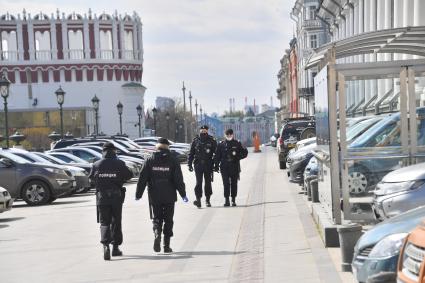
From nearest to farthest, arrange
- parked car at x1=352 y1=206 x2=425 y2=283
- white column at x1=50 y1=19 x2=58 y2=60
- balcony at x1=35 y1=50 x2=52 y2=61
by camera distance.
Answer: parked car at x1=352 y1=206 x2=425 y2=283 < white column at x1=50 y1=19 x2=58 y2=60 < balcony at x1=35 y1=50 x2=52 y2=61

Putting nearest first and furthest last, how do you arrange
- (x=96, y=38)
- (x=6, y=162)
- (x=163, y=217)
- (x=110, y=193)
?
1. (x=110, y=193)
2. (x=163, y=217)
3. (x=6, y=162)
4. (x=96, y=38)

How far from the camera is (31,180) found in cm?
2552

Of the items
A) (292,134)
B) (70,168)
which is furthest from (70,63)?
(70,168)

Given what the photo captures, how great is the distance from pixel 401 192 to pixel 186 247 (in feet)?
12.3

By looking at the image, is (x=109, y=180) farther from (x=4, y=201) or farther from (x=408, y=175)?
(x=4, y=201)

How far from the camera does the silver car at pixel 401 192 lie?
11.6 metres

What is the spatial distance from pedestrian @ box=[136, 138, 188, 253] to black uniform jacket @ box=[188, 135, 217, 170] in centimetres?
747

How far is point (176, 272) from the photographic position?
1165cm

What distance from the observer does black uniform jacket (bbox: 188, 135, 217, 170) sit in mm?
21312

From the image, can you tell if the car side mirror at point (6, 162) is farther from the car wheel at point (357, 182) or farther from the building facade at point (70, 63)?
the building facade at point (70, 63)

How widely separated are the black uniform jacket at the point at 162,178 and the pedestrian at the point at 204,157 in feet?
24.3

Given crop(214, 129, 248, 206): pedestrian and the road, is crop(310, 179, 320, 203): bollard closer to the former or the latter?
the road

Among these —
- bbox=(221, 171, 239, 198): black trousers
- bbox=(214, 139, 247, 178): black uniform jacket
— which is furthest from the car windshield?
bbox=(221, 171, 239, 198): black trousers

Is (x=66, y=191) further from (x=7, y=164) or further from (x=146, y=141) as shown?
(x=146, y=141)
